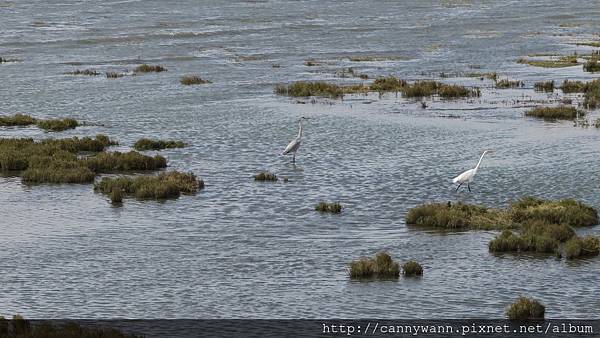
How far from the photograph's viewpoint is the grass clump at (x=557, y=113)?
177 ft

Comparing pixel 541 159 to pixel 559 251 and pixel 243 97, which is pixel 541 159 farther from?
pixel 243 97

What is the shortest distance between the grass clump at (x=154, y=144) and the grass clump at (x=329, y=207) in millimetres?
13910

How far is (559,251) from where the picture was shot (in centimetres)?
3038

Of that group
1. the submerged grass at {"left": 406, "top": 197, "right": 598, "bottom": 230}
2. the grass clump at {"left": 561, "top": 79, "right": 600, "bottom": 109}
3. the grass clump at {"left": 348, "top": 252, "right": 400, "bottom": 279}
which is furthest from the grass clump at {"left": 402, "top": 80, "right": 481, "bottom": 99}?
the grass clump at {"left": 348, "top": 252, "right": 400, "bottom": 279}

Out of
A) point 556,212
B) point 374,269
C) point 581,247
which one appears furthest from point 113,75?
point 581,247

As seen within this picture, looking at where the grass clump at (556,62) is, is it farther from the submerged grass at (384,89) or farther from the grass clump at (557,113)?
the grass clump at (557,113)

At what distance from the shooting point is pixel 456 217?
33.5 metres

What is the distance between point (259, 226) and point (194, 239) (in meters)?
2.31

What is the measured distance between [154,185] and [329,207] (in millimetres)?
6554

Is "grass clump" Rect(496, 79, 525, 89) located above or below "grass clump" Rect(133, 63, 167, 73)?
below

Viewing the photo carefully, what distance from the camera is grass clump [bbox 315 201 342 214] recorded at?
35781 millimetres

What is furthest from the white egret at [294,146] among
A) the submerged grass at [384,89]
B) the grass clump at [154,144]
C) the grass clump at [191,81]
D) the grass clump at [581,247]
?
the grass clump at [191,81]

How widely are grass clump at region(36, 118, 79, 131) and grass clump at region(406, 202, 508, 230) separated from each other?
79.1 ft

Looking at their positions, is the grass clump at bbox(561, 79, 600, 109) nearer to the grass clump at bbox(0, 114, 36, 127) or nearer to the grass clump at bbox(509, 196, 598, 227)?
the grass clump at bbox(509, 196, 598, 227)
